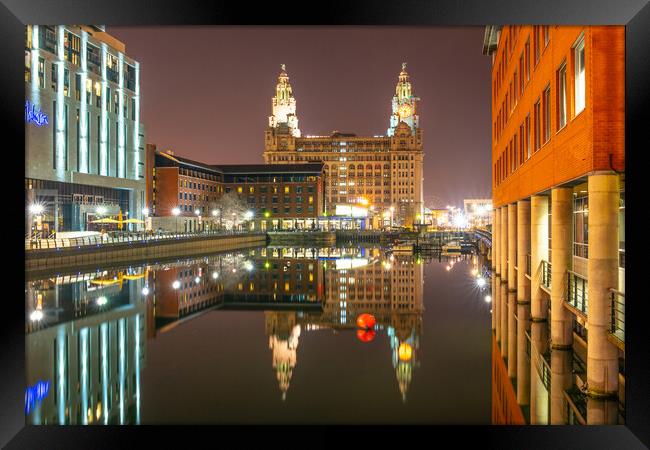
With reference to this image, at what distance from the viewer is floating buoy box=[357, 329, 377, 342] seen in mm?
17642

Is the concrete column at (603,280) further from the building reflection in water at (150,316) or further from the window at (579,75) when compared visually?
the building reflection in water at (150,316)

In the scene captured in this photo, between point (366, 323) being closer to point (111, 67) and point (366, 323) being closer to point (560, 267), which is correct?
point (560, 267)

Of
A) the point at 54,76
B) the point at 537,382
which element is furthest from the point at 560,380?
the point at 54,76

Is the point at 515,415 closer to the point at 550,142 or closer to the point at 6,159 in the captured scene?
the point at 550,142

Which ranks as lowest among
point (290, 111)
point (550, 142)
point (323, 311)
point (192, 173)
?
point (323, 311)

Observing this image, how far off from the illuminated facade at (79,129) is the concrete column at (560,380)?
47.5 m

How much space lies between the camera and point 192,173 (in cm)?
10262

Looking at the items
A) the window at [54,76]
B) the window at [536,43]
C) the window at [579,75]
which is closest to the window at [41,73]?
the window at [54,76]

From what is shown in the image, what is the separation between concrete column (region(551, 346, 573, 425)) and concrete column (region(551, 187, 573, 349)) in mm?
453

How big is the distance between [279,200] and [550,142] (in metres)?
103

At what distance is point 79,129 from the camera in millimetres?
62844

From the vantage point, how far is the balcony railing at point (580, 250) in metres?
19.5

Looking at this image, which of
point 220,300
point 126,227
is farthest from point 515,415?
point 126,227
